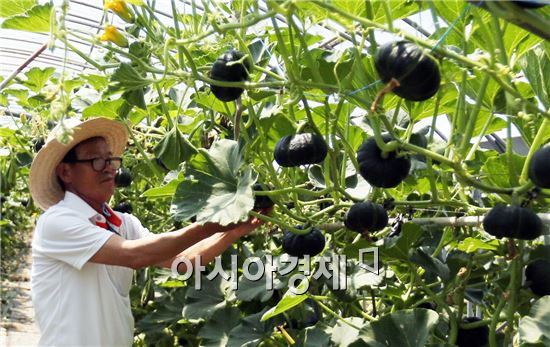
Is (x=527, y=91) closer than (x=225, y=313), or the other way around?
(x=527, y=91)

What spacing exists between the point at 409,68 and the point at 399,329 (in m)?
0.88

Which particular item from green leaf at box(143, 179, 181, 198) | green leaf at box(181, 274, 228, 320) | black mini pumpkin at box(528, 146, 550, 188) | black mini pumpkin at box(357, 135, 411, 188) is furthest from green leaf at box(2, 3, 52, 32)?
green leaf at box(181, 274, 228, 320)

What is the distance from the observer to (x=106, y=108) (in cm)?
251

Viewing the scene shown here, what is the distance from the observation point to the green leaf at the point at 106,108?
2480 millimetres

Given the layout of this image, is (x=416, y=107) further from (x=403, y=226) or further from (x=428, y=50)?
(x=428, y=50)

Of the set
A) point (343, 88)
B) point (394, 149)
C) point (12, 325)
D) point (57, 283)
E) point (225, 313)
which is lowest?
point (12, 325)

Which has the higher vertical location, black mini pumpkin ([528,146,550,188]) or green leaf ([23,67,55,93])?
green leaf ([23,67,55,93])

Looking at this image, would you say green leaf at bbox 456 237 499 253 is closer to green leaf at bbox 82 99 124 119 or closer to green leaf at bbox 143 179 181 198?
green leaf at bbox 143 179 181 198

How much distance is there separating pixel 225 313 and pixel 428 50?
6.65 ft

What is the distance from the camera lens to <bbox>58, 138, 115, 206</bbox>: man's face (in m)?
2.60

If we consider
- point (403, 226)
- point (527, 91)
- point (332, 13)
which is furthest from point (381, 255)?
point (332, 13)

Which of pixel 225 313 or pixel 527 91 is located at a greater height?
pixel 527 91

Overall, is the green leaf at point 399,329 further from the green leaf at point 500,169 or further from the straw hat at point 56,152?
the straw hat at point 56,152

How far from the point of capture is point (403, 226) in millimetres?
1997
